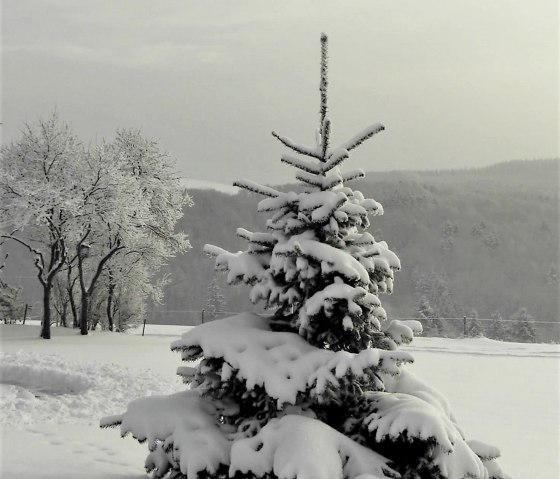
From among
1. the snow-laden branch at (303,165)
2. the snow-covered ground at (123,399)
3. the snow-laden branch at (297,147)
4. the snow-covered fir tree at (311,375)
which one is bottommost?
the snow-covered ground at (123,399)

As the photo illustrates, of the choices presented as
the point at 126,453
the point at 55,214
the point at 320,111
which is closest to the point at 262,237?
the point at 320,111

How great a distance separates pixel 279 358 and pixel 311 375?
1.17 feet

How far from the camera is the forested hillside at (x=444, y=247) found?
115188 mm

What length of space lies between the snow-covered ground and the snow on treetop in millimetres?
2919

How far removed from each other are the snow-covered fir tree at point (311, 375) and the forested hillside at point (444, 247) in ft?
325

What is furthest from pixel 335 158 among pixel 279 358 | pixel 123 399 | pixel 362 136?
pixel 123 399

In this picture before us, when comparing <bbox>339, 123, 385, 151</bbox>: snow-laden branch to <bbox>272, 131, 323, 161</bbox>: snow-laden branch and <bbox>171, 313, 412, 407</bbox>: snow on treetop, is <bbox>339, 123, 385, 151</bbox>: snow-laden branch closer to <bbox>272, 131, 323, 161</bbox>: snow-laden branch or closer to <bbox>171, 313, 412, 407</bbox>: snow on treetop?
<bbox>272, 131, 323, 161</bbox>: snow-laden branch

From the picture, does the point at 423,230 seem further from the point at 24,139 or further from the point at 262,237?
the point at 262,237

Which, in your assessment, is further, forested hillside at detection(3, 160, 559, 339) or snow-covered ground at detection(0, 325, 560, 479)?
forested hillside at detection(3, 160, 559, 339)

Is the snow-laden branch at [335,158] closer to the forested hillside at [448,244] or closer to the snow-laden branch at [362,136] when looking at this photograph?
the snow-laden branch at [362,136]

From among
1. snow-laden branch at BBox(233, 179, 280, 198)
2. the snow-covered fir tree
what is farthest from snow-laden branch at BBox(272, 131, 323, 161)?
snow-laden branch at BBox(233, 179, 280, 198)

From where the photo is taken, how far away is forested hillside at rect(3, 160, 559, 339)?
115188 mm

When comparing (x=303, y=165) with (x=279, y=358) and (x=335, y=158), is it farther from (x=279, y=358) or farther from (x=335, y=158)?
(x=279, y=358)

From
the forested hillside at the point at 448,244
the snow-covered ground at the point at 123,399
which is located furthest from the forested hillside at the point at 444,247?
the snow-covered ground at the point at 123,399
